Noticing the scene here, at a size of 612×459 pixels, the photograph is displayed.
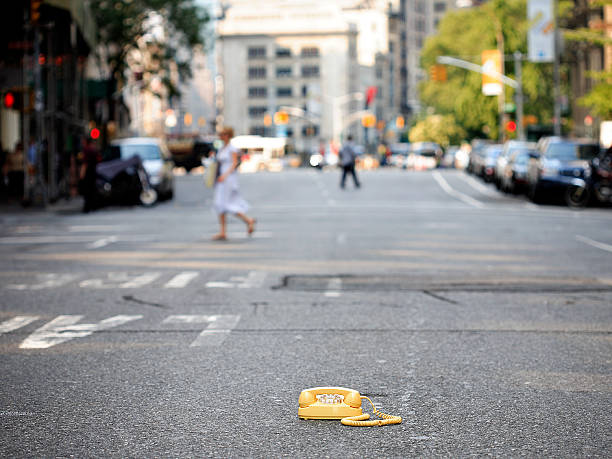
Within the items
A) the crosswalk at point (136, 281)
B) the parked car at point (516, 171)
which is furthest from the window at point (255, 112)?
the crosswalk at point (136, 281)

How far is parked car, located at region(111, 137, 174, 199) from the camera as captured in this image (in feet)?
108

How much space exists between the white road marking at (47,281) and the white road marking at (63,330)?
8.29 feet

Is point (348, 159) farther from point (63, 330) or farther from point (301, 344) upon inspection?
point (301, 344)

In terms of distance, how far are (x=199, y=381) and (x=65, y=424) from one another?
50.7 inches

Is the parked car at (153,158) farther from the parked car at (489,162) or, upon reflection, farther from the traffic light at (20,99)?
the parked car at (489,162)

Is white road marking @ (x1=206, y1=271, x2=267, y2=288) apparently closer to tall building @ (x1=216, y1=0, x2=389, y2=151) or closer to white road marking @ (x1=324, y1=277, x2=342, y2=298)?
white road marking @ (x1=324, y1=277, x2=342, y2=298)

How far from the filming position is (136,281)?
13.1m

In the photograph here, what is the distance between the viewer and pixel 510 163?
38.0 metres

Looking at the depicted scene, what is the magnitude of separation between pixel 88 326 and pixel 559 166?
23.7 m

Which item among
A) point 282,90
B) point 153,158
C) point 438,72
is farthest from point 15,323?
point 282,90

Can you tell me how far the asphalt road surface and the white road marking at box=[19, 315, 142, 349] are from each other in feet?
0.11

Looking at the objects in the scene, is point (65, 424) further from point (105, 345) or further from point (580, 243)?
point (580, 243)

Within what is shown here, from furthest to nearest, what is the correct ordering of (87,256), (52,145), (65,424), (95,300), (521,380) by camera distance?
(52,145)
(87,256)
(95,300)
(521,380)
(65,424)

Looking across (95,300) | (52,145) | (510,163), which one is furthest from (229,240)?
(510,163)
